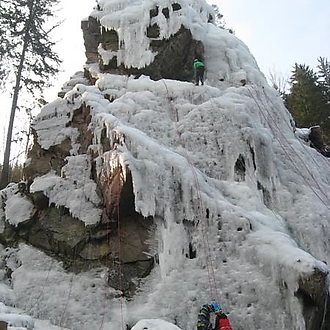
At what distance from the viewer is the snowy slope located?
7.28 m

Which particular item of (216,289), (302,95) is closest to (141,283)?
(216,289)

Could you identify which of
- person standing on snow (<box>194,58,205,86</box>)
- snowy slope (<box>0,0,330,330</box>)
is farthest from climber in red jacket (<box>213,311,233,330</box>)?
person standing on snow (<box>194,58,205,86</box>)

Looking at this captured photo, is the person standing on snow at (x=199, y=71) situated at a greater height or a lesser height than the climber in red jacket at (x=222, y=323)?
greater

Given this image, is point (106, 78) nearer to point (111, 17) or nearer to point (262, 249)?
point (111, 17)

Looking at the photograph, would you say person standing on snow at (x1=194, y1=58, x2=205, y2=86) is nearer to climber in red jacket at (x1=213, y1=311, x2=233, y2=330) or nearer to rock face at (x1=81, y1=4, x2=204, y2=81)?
rock face at (x1=81, y1=4, x2=204, y2=81)

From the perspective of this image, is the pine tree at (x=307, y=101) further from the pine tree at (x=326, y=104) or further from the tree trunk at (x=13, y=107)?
the tree trunk at (x=13, y=107)

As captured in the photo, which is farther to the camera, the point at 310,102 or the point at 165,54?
the point at 310,102

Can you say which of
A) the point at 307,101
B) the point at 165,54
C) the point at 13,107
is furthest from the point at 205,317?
the point at 307,101

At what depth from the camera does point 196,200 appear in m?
8.23

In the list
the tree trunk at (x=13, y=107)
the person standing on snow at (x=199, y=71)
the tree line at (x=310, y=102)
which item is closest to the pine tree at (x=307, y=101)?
the tree line at (x=310, y=102)

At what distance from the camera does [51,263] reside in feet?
28.0

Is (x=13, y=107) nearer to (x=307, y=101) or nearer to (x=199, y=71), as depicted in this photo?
(x=199, y=71)

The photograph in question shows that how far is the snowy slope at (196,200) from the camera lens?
23.9 ft

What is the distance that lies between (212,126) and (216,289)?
427 cm
